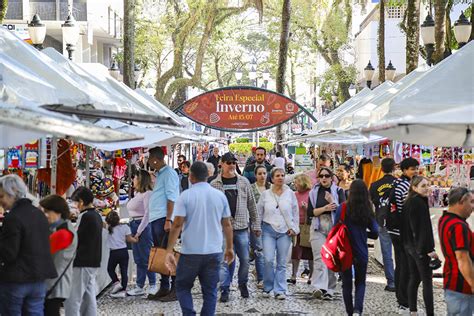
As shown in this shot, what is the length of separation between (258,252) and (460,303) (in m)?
5.45

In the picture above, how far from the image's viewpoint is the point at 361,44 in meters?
61.8

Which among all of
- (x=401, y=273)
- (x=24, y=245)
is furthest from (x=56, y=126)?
(x=401, y=273)

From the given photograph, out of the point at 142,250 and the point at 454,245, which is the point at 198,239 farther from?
the point at 142,250

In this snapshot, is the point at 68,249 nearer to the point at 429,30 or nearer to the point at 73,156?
the point at 73,156

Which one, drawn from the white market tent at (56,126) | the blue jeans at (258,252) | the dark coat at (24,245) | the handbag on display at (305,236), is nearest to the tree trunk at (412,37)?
the handbag on display at (305,236)

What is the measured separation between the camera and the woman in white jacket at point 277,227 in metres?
12.6

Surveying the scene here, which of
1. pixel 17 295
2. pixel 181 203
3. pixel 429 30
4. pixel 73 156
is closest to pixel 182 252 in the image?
pixel 181 203

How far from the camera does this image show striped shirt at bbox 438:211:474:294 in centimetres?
786

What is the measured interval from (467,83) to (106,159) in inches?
456

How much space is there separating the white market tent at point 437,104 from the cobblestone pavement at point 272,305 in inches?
116

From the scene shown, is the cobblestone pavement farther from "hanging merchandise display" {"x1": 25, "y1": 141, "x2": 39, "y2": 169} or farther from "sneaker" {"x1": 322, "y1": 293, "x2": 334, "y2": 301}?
"hanging merchandise display" {"x1": 25, "y1": 141, "x2": 39, "y2": 169}

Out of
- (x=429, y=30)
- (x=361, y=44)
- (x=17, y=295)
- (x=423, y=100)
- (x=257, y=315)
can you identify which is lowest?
(x=257, y=315)

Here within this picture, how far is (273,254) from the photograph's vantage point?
1270cm

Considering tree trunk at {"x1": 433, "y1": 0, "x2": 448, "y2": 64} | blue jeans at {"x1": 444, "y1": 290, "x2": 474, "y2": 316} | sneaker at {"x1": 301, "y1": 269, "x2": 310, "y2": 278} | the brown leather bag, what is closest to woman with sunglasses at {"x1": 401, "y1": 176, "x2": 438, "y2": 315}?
blue jeans at {"x1": 444, "y1": 290, "x2": 474, "y2": 316}
